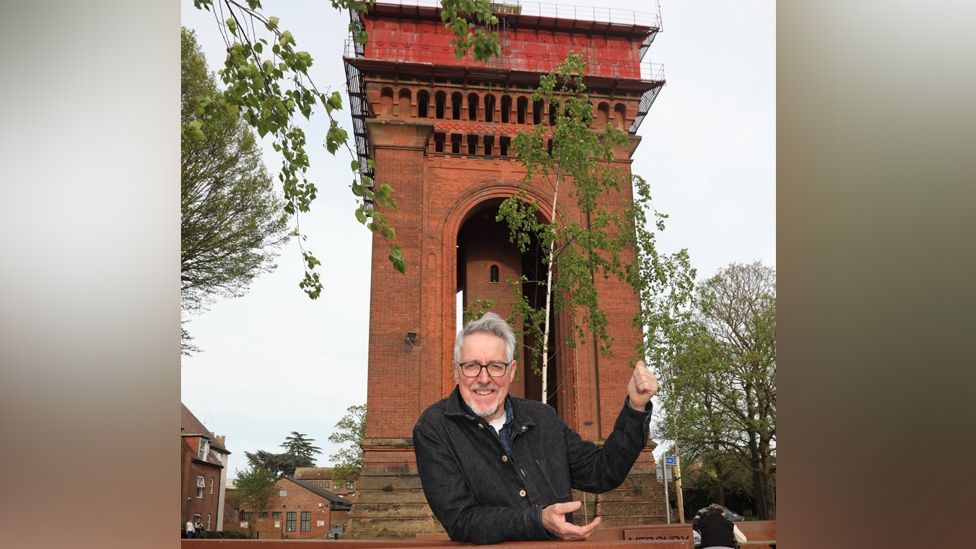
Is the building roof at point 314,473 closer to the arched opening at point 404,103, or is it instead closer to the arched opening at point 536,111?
the arched opening at point 404,103

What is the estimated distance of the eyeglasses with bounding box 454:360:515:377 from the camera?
2.73 metres

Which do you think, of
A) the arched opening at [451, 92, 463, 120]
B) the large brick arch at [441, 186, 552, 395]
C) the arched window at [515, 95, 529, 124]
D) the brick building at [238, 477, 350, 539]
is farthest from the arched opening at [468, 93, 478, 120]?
the brick building at [238, 477, 350, 539]

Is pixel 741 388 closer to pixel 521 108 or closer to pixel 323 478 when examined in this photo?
pixel 521 108

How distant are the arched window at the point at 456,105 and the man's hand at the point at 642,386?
817 inches

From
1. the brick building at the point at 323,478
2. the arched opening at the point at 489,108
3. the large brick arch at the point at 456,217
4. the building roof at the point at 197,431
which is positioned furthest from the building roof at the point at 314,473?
the arched opening at the point at 489,108

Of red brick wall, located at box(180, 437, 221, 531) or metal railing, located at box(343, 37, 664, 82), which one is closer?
metal railing, located at box(343, 37, 664, 82)

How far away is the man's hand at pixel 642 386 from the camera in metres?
2.44

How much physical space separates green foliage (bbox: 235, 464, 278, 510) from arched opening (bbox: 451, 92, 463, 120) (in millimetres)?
41169

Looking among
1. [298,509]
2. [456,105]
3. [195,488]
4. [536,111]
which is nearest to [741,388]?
[536,111]

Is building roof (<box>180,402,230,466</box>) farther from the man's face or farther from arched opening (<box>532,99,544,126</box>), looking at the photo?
the man's face

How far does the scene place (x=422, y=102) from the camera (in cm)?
2266
